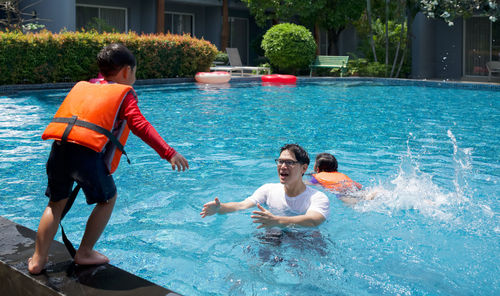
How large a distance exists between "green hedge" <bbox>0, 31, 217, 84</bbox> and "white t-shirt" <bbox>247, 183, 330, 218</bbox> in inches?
558

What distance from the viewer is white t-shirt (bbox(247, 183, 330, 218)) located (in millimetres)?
4224

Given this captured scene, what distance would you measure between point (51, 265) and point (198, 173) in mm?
4373

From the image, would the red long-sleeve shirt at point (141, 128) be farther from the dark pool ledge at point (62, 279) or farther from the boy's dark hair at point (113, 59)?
the dark pool ledge at point (62, 279)

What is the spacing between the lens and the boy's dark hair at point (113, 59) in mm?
3123

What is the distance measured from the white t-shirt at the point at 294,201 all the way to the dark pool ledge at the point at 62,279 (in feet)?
5.48

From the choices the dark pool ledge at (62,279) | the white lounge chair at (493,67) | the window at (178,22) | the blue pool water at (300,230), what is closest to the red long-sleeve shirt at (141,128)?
the dark pool ledge at (62,279)

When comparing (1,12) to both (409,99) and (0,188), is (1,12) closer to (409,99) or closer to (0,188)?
(409,99)

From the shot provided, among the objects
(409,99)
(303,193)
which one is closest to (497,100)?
(409,99)

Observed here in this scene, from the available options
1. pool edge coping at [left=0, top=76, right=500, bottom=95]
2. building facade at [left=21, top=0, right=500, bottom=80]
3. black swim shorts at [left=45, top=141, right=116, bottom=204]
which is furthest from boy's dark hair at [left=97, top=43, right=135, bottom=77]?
building facade at [left=21, top=0, right=500, bottom=80]

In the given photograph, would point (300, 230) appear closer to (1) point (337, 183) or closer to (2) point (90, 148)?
(1) point (337, 183)

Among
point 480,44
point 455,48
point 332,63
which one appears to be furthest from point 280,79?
point 480,44

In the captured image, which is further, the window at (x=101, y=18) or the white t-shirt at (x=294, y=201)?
the window at (x=101, y=18)

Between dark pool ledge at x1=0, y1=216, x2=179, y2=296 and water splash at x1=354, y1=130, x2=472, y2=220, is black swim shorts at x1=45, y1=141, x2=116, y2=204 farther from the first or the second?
water splash at x1=354, y1=130, x2=472, y2=220

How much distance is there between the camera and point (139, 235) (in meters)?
5.02
